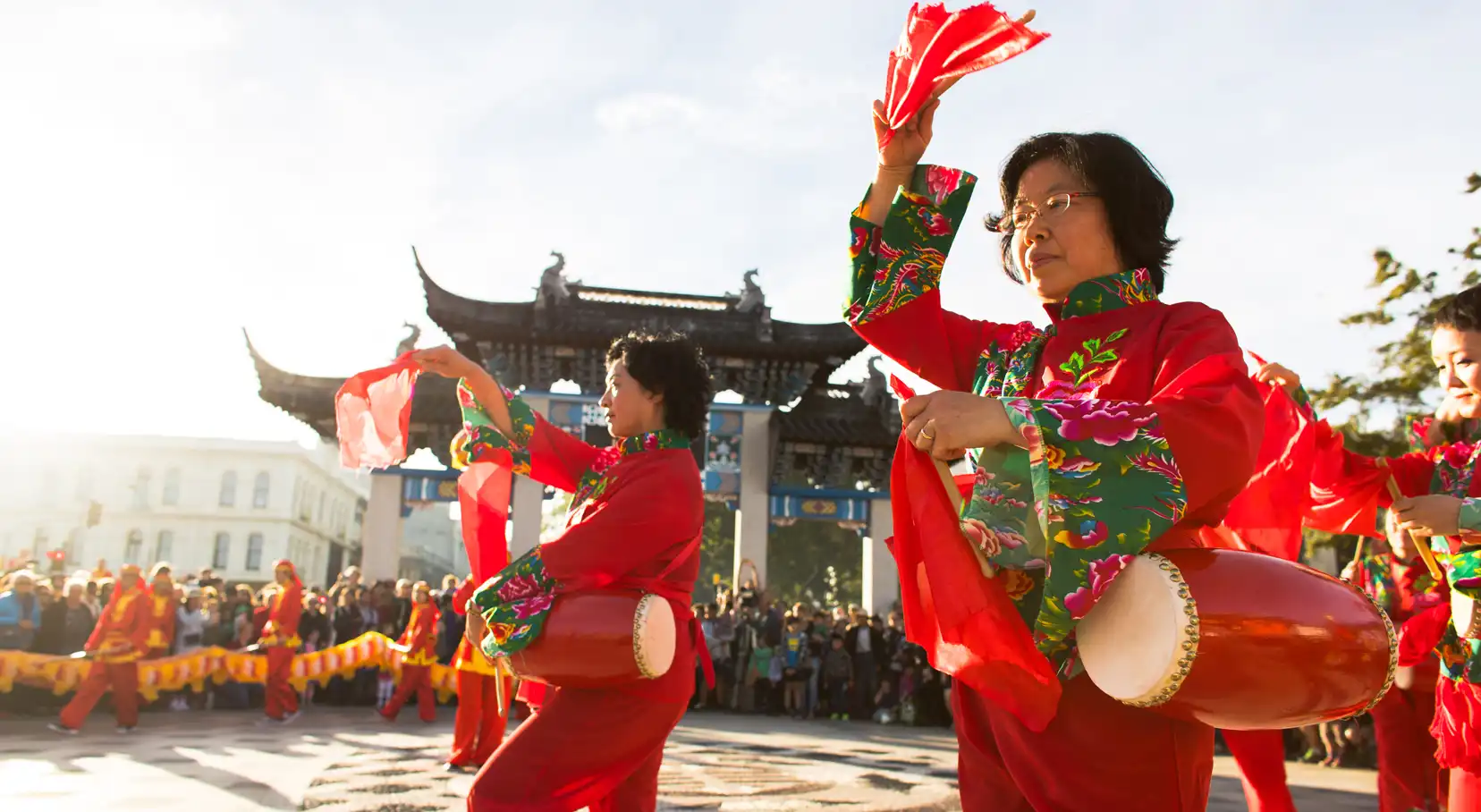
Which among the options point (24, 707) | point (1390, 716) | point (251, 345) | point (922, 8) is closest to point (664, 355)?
point (922, 8)

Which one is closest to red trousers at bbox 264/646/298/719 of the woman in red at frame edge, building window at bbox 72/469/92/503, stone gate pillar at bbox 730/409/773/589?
stone gate pillar at bbox 730/409/773/589

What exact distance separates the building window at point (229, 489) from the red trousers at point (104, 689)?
46747 millimetres

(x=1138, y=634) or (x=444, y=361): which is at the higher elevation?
(x=444, y=361)

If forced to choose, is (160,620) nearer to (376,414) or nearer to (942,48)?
(376,414)

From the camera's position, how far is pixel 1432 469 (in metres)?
3.18

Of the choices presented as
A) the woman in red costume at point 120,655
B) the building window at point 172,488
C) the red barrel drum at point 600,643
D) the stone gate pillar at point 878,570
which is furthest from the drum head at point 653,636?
the building window at point 172,488

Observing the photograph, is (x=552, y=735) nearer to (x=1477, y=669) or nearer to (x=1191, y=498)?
(x=1191, y=498)

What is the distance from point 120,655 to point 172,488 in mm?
47633

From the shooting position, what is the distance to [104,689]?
393 inches

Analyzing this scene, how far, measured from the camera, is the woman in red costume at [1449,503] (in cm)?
274

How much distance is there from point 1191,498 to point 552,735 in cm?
176

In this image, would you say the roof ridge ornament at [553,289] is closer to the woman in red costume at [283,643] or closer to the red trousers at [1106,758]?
the woman in red costume at [283,643]

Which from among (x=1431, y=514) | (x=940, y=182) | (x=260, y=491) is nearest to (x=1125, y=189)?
(x=940, y=182)

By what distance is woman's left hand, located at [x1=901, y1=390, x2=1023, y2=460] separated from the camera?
1.41 metres
